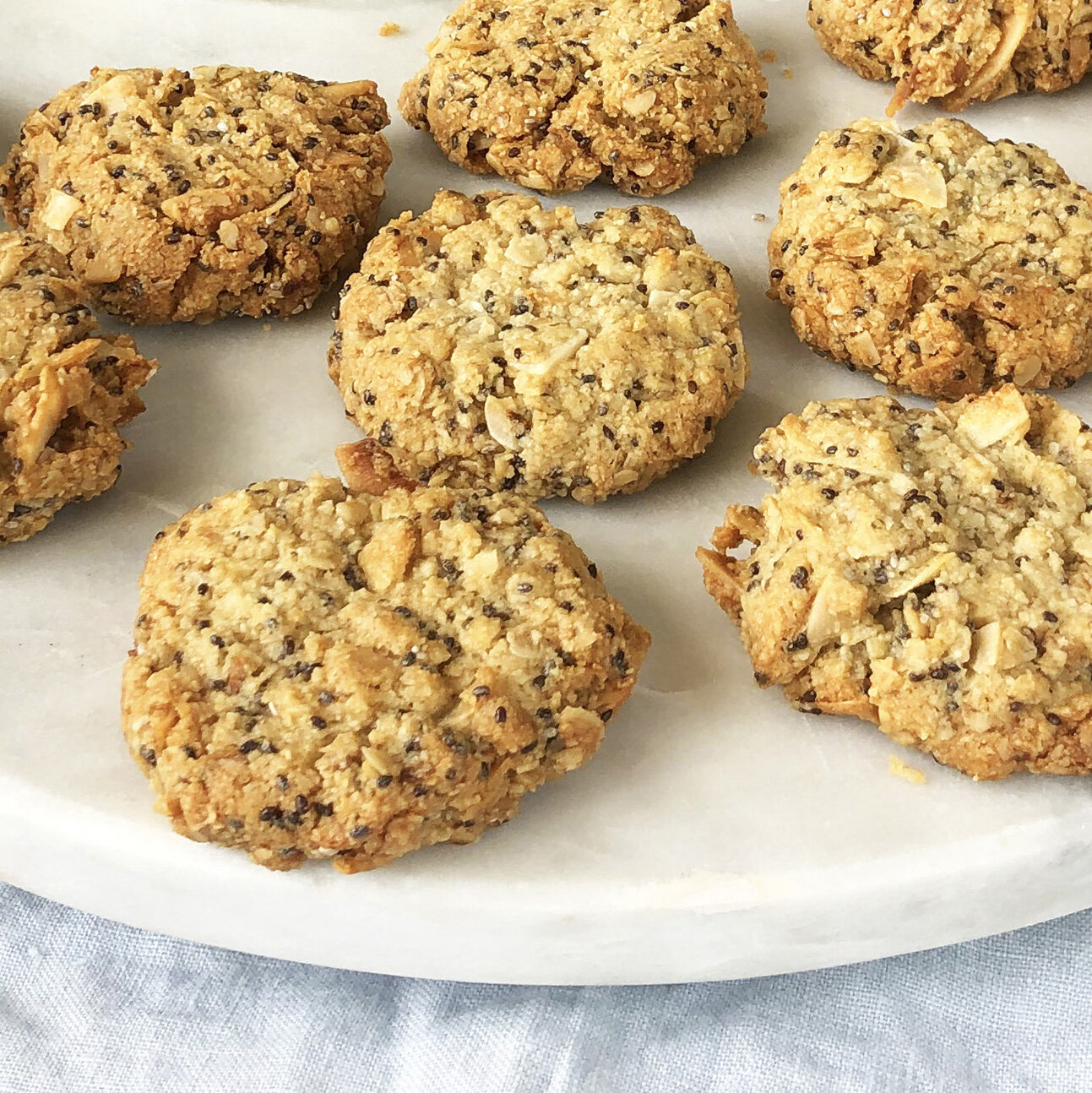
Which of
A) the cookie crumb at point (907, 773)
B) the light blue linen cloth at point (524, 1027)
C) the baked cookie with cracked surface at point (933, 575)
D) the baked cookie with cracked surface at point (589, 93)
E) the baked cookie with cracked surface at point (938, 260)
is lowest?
the light blue linen cloth at point (524, 1027)

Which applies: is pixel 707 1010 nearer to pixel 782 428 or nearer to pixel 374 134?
pixel 782 428

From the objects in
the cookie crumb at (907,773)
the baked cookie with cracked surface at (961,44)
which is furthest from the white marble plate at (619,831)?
the baked cookie with cracked surface at (961,44)

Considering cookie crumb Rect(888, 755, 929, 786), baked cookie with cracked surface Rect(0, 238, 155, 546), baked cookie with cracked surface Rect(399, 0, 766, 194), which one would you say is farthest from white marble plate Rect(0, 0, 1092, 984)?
baked cookie with cracked surface Rect(399, 0, 766, 194)

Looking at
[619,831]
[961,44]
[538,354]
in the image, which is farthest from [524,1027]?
[961,44]

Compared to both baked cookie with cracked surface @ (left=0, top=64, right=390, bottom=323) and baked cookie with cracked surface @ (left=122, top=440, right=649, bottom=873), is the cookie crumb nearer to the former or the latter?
baked cookie with cracked surface @ (left=122, top=440, right=649, bottom=873)

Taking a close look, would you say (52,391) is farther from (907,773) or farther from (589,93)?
(907,773)

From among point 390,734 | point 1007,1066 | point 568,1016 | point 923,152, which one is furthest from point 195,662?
point 923,152

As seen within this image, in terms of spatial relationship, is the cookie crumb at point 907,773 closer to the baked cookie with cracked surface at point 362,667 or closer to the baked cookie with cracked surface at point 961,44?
the baked cookie with cracked surface at point 362,667
